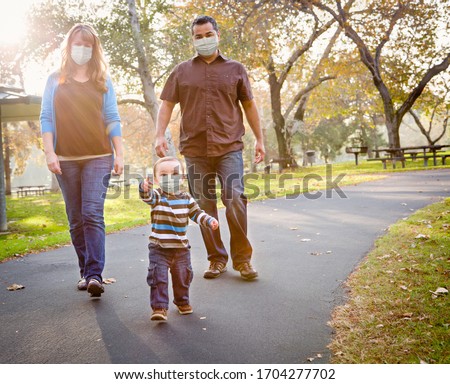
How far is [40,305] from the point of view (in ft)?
11.2

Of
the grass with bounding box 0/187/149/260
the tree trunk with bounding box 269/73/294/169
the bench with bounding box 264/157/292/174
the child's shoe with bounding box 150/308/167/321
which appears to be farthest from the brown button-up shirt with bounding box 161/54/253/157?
the tree trunk with bounding box 269/73/294/169

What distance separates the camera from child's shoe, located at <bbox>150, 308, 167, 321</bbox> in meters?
2.89

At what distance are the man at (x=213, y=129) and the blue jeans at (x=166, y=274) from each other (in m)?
0.93

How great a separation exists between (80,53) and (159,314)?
2306 mm

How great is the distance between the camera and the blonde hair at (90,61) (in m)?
3.62

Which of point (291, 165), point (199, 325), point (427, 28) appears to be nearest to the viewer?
point (199, 325)

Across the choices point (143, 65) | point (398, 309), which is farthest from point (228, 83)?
point (143, 65)

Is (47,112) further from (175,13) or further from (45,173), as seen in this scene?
(45,173)

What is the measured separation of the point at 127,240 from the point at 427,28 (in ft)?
73.3

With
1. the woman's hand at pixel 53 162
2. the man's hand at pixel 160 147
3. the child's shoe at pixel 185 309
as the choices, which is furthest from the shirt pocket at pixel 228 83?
the child's shoe at pixel 185 309

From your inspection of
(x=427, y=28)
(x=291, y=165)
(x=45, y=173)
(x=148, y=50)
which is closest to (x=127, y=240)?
(x=148, y=50)

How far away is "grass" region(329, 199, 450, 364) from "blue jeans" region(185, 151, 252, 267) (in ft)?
3.50

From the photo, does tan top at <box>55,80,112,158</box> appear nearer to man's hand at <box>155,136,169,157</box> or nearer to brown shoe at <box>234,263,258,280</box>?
man's hand at <box>155,136,169,157</box>

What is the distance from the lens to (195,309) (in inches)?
124
